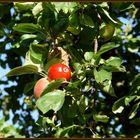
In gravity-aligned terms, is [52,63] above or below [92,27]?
below

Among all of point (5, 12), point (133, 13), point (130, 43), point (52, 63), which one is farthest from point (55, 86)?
point (133, 13)

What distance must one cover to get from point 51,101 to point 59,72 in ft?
0.55

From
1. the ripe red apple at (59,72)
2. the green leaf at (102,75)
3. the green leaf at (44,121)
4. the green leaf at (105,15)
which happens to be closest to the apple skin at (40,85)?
the ripe red apple at (59,72)

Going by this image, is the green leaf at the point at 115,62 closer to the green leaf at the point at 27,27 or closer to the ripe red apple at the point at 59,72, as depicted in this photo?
the ripe red apple at the point at 59,72

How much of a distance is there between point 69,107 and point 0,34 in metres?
1.04

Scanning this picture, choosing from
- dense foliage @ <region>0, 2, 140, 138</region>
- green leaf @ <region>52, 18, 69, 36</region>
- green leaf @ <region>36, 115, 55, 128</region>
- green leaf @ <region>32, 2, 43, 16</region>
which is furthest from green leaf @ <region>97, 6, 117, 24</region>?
green leaf @ <region>36, 115, 55, 128</region>

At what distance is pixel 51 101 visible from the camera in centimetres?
237

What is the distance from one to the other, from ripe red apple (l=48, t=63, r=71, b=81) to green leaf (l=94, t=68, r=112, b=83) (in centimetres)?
16

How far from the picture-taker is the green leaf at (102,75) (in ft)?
7.98

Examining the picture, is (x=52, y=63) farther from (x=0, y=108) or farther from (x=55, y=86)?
(x=0, y=108)

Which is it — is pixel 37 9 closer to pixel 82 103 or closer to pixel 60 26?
pixel 60 26

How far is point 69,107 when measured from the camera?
8.51 ft

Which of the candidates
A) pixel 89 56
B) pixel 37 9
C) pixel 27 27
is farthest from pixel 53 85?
pixel 37 9

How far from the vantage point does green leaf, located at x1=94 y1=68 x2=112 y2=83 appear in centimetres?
243
